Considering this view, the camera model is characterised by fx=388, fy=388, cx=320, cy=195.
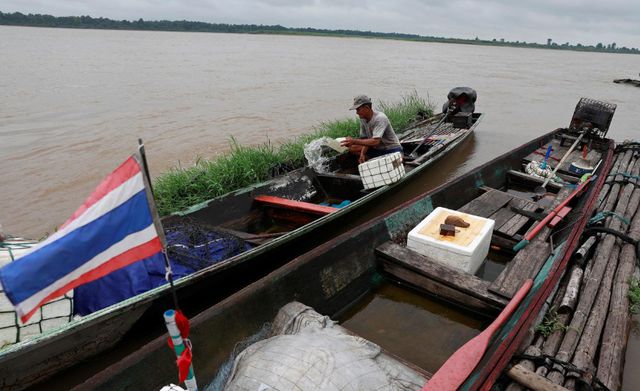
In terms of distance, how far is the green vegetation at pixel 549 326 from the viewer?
3.12 m

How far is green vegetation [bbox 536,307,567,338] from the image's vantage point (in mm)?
3117

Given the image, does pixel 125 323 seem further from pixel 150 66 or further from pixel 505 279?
pixel 150 66

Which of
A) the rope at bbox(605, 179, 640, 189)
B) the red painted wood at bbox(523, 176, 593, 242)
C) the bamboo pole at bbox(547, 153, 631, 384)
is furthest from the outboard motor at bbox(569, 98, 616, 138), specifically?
the bamboo pole at bbox(547, 153, 631, 384)

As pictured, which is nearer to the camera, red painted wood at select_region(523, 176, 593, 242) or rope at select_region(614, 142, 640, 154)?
red painted wood at select_region(523, 176, 593, 242)

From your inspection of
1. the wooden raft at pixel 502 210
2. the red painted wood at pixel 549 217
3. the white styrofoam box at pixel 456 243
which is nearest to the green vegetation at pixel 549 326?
the white styrofoam box at pixel 456 243

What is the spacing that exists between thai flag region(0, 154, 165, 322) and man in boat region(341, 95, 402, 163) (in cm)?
472

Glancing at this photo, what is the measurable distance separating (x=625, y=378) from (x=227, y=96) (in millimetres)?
14958

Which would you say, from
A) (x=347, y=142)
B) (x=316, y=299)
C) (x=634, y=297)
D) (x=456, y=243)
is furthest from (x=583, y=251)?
(x=347, y=142)

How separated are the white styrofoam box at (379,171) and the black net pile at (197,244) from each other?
213cm

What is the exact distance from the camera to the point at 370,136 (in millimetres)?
6535

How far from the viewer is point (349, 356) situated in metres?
2.26

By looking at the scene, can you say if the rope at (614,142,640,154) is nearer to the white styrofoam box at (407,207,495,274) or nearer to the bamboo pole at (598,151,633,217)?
the bamboo pole at (598,151,633,217)

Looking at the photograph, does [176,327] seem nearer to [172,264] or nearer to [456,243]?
[172,264]

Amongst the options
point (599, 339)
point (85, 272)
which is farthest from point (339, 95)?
point (85, 272)
